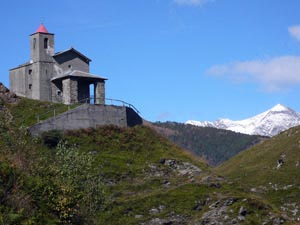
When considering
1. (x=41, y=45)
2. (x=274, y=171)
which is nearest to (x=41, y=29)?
(x=41, y=45)

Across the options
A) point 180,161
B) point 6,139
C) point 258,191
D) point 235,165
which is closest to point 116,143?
point 180,161

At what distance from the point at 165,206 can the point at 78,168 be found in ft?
54.0

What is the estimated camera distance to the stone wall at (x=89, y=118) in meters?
81.8

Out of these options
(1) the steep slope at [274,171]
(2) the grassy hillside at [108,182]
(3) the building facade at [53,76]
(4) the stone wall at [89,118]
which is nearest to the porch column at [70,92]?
(3) the building facade at [53,76]

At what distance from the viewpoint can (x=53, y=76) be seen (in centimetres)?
9356

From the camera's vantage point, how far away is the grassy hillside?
46.7 meters

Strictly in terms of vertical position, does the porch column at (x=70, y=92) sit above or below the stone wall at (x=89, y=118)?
above

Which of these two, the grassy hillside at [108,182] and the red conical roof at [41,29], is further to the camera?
the red conical roof at [41,29]

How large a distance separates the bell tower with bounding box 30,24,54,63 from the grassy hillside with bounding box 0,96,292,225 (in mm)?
7150

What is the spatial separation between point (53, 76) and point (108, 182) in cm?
2190

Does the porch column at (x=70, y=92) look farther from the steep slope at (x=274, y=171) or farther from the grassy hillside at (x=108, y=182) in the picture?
the steep slope at (x=274, y=171)

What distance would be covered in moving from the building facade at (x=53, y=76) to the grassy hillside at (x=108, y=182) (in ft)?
13.8

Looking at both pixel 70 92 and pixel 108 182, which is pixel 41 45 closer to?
pixel 70 92

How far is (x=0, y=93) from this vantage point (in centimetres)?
8862
